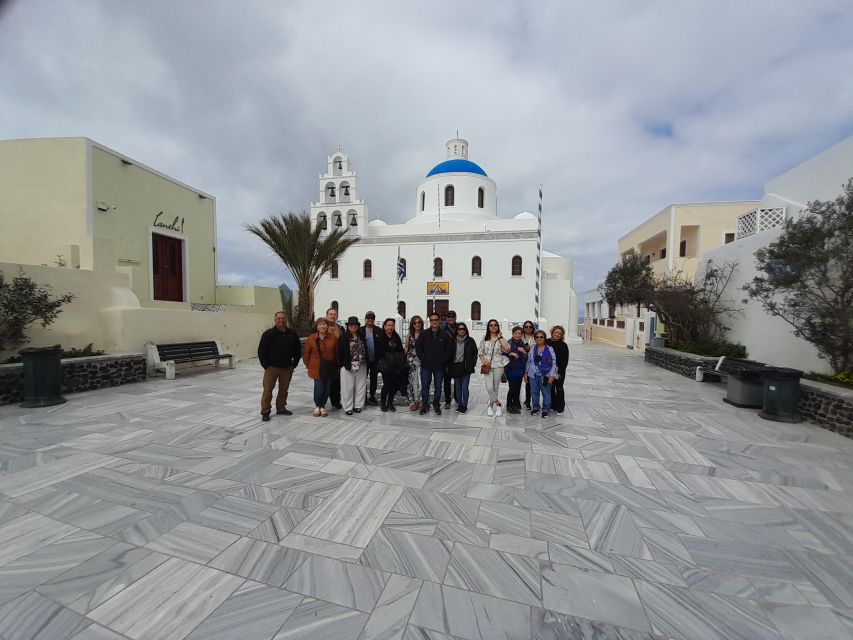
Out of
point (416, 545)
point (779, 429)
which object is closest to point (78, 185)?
point (416, 545)

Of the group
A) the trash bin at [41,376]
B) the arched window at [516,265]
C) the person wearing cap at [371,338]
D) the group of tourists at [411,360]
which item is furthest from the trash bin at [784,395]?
the arched window at [516,265]

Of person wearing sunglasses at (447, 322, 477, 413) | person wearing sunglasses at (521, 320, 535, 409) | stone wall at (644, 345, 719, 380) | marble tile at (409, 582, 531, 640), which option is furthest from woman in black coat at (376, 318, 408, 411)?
stone wall at (644, 345, 719, 380)

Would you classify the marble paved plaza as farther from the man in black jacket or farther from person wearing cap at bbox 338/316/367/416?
person wearing cap at bbox 338/316/367/416

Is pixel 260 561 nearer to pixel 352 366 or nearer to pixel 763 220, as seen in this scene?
pixel 352 366

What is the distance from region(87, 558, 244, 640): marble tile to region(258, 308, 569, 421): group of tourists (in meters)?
3.30

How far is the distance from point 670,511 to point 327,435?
13.0 ft

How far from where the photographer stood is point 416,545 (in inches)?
Answer: 105

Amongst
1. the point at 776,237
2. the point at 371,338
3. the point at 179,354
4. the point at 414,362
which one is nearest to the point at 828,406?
the point at 776,237

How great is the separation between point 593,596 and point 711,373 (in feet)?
30.5

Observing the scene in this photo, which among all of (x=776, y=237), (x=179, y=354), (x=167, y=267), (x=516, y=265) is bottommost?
(x=179, y=354)

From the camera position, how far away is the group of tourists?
5652mm

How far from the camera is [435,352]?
580 centimetres

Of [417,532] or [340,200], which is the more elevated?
[340,200]

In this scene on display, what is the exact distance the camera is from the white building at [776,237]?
7844mm
